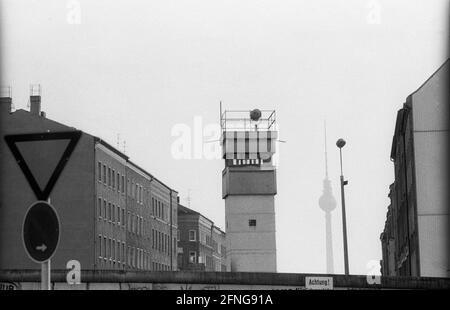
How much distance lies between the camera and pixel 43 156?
→ 32.8 feet

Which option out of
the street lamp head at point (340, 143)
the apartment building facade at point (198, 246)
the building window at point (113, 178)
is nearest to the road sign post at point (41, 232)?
the street lamp head at point (340, 143)

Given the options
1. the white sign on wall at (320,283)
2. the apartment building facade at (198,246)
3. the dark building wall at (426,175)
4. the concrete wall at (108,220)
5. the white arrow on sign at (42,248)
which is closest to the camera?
the white arrow on sign at (42,248)

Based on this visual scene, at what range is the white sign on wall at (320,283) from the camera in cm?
1381

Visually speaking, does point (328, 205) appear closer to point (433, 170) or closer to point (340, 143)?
point (433, 170)

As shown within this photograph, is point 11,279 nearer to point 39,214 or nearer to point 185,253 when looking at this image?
point 39,214

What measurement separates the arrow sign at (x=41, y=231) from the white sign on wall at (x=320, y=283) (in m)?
5.44

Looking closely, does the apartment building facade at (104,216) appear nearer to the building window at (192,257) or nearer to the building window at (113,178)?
the building window at (113,178)

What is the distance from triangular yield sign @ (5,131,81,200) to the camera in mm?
9336

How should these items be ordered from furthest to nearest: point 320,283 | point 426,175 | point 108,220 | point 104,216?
point 108,220, point 104,216, point 426,175, point 320,283

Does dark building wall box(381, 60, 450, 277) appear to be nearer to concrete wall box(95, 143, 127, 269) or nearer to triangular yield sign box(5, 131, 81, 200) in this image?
triangular yield sign box(5, 131, 81, 200)

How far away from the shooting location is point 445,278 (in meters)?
12.8

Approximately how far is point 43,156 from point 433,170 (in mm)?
12300

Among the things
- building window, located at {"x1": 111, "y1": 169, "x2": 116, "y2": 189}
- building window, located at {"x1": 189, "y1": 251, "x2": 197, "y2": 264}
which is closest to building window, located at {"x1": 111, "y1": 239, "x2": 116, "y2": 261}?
building window, located at {"x1": 111, "y1": 169, "x2": 116, "y2": 189}

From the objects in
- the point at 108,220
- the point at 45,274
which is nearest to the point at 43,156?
the point at 45,274
